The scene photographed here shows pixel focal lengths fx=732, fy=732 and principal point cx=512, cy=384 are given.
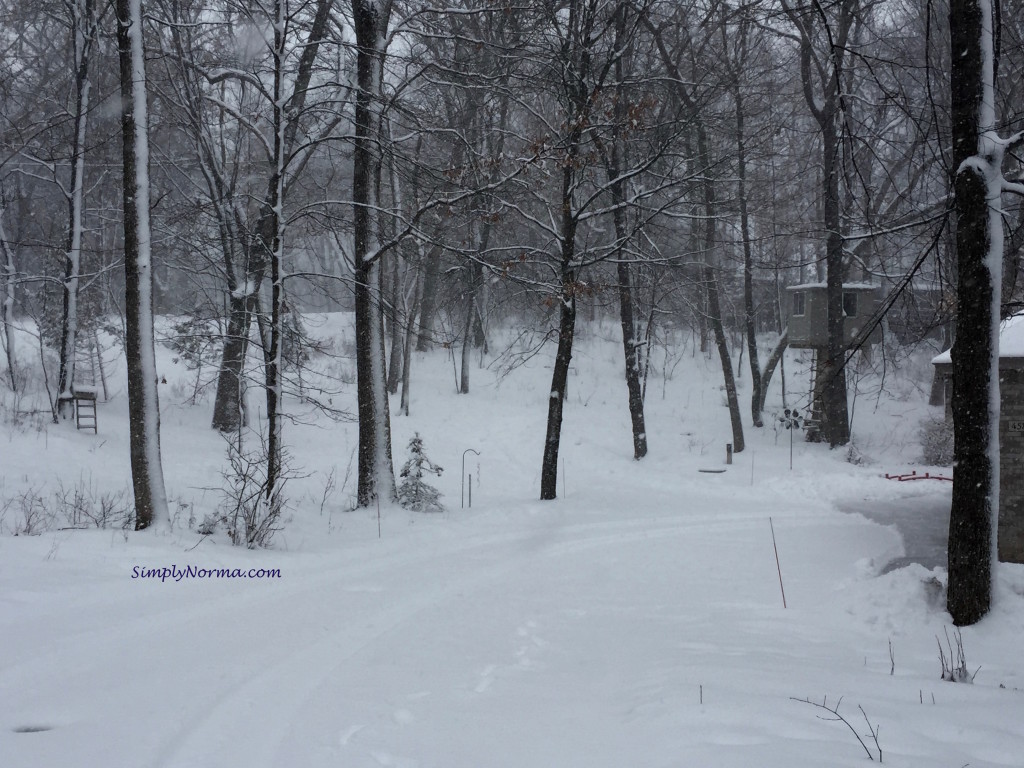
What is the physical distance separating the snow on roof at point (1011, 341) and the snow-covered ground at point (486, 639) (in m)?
3.03

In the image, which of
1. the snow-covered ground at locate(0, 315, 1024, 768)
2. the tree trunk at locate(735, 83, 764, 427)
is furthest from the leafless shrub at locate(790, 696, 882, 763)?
the tree trunk at locate(735, 83, 764, 427)

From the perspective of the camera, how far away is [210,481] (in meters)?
14.3

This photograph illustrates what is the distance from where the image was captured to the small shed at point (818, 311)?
25.3 meters

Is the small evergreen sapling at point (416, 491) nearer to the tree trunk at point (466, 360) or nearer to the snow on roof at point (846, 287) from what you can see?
the tree trunk at point (466, 360)

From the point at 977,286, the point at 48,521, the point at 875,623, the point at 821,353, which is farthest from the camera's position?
the point at 821,353

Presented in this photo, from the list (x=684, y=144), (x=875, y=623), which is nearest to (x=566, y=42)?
(x=684, y=144)

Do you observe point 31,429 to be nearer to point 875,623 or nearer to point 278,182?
point 278,182

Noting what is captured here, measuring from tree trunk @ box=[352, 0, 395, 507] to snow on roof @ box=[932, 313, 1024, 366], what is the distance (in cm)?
878

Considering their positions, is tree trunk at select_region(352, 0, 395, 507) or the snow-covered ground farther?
tree trunk at select_region(352, 0, 395, 507)

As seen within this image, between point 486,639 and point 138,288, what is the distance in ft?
19.7

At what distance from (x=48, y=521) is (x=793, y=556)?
400 inches

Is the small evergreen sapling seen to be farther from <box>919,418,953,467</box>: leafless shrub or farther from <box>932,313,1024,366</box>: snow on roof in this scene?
<box>919,418,953,467</box>: leafless shrub

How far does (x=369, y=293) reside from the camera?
1193cm

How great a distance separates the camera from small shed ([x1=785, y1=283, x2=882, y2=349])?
25266mm
